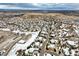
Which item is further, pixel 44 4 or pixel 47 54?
pixel 44 4

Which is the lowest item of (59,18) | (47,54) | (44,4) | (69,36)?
(47,54)

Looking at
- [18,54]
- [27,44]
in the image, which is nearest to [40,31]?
[27,44]

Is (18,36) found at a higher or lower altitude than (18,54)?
higher

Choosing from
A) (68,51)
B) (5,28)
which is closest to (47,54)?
(68,51)

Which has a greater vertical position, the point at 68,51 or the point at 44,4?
the point at 44,4

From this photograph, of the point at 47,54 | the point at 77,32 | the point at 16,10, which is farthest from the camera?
the point at 16,10

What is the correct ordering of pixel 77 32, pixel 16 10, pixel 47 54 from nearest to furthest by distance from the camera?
pixel 47 54 → pixel 77 32 → pixel 16 10

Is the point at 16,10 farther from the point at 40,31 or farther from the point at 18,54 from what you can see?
the point at 18,54

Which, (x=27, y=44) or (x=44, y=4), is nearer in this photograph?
(x=27, y=44)

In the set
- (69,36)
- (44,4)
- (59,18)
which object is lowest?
(69,36)

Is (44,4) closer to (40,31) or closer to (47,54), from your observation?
(40,31)
